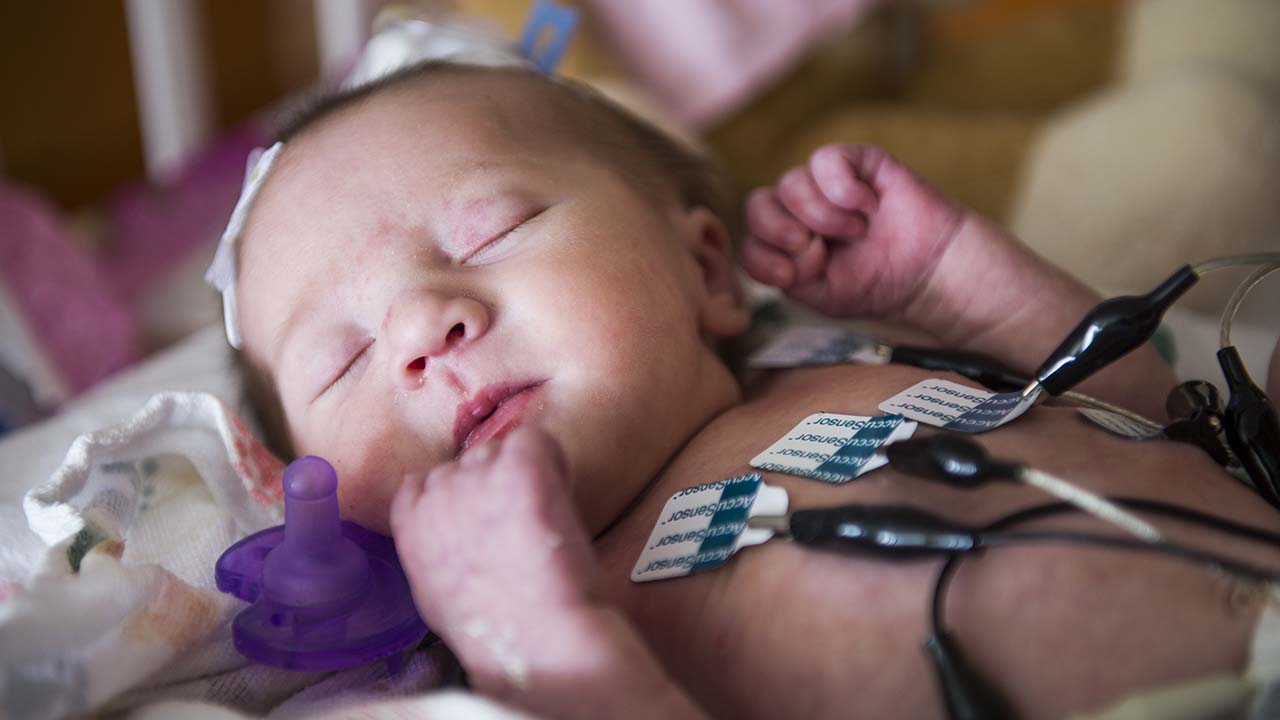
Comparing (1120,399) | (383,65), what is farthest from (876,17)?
(1120,399)

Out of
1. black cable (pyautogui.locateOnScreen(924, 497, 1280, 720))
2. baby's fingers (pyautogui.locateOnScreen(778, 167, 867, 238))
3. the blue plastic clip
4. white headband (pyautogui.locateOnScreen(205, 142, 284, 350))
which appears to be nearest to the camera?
black cable (pyautogui.locateOnScreen(924, 497, 1280, 720))

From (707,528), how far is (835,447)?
124 millimetres

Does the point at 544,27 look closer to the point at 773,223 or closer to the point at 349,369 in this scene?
the point at 773,223

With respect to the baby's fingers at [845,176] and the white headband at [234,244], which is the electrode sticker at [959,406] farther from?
the white headband at [234,244]

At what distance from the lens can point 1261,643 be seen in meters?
0.70

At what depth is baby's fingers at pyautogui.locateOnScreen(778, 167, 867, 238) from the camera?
1154mm

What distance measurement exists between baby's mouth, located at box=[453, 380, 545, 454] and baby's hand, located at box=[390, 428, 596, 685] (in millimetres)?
102

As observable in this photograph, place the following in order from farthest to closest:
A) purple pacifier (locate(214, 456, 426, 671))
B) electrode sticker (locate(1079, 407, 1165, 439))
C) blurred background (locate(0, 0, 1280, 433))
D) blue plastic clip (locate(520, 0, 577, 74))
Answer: blurred background (locate(0, 0, 1280, 433)) < blue plastic clip (locate(520, 0, 577, 74)) < electrode sticker (locate(1079, 407, 1165, 439)) < purple pacifier (locate(214, 456, 426, 671))

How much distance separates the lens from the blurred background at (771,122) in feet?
4.95

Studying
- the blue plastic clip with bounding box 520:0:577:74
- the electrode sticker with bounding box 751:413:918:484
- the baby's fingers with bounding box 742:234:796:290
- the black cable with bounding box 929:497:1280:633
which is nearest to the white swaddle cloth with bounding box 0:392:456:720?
the electrode sticker with bounding box 751:413:918:484

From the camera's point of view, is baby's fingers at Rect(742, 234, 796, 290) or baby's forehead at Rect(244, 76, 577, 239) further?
baby's fingers at Rect(742, 234, 796, 290)

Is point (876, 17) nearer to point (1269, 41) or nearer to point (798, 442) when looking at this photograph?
point (1269, 41)

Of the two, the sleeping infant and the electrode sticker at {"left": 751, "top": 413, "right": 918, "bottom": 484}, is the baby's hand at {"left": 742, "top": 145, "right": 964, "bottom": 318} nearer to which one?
the sleeping infant

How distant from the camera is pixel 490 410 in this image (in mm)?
879
